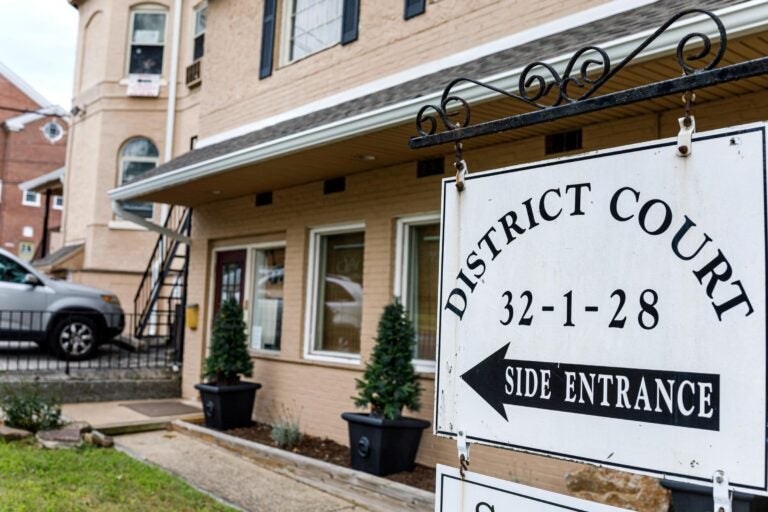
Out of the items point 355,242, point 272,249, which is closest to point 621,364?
point 355,242

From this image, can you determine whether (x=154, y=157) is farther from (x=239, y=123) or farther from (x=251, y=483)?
(x=251, y=483)

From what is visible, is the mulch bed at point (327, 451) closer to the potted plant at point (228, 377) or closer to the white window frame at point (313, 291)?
the potted plant at point (228, 377)

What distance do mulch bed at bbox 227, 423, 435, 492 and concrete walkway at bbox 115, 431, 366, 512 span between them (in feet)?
1.46

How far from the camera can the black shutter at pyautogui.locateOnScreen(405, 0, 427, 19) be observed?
7.22 meters

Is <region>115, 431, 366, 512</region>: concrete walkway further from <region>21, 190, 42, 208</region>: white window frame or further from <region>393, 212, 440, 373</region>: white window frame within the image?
<region>21, 190, 42, 208</region>: white window frame

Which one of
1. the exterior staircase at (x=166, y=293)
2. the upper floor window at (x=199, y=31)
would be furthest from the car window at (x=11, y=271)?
the upper floor window at (x=199, y=31)

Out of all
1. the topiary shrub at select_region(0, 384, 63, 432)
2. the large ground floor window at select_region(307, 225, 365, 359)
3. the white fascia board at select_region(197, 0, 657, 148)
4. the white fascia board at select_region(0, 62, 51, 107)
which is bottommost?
the topiary shrub at select_region(0, 384, 63, 432)

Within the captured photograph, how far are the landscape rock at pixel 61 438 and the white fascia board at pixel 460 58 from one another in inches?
172

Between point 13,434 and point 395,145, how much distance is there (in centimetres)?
478

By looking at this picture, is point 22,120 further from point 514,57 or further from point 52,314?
point 514,57

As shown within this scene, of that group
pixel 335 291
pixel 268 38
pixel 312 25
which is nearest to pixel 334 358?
pixel 335 291

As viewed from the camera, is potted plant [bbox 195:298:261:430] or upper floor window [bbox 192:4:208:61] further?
upper floor window [bbox 192:4:208:61]

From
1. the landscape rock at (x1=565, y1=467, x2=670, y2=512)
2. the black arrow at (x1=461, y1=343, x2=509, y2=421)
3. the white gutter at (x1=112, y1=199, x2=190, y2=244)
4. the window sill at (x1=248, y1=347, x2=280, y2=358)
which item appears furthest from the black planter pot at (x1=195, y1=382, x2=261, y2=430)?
the black arrow at (x1=461, y1=343, x2=509, y2=421)

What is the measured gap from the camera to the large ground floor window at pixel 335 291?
781 cm
